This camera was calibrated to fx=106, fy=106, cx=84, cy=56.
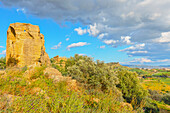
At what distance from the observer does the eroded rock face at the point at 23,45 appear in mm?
13344

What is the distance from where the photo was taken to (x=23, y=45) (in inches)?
539

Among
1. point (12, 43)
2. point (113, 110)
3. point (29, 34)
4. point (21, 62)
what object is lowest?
point (113, 110)

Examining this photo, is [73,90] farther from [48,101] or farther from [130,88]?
[130,88]

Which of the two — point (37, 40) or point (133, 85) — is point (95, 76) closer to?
point (37, 40)

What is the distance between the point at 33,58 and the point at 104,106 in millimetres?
12630

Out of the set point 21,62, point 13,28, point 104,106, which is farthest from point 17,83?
point 13,28

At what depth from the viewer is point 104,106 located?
14.1ft

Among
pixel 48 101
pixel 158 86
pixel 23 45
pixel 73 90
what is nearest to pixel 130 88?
pixel 73 90

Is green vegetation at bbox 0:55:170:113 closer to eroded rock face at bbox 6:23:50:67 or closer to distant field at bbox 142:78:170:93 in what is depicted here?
eroded rock face at bbox 6:23:50:67

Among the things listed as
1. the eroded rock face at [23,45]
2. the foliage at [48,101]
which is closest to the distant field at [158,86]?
the eroded rock face at [23,45]

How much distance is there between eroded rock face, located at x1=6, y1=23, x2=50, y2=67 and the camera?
525 inches

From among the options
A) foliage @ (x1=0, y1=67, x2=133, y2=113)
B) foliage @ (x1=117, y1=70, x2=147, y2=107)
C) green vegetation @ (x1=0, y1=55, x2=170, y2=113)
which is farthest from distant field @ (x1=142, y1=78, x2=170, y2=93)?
Answer: foliage @ (x1=0, y1=67, x2=133, y2=113)

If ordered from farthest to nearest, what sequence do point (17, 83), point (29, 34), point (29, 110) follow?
point (29, 34) < point (17, 83) < point (29, 110)

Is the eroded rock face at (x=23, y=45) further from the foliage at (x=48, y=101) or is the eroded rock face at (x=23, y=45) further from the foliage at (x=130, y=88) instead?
the foliage at (x=130, y=88)
